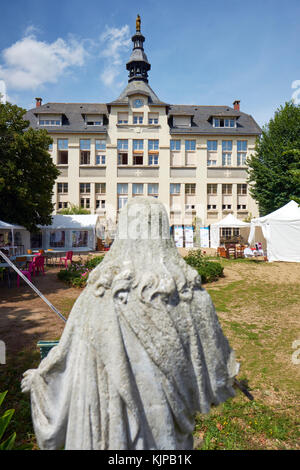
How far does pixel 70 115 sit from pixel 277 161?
88.0 feet

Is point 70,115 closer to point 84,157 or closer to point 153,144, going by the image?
point 84,157

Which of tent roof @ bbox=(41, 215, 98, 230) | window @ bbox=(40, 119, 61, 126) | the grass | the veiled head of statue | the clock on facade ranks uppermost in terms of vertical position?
the clock on facade

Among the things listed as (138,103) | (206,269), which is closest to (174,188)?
(138,103)

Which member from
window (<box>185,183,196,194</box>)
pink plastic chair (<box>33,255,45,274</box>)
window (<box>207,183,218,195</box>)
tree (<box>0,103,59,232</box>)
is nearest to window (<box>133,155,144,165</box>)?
window (<box>185,183,196,194</box>)

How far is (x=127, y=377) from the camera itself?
4.75 ft

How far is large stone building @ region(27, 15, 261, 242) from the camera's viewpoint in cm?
3181

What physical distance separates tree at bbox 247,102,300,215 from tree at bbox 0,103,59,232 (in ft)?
62.5

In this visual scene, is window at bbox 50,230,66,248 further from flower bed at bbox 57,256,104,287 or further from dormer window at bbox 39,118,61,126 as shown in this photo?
dormer window at bbox 39,118,61,126

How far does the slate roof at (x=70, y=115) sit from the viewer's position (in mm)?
32000

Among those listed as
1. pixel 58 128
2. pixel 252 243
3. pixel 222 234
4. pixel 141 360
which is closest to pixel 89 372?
pixel 141 360

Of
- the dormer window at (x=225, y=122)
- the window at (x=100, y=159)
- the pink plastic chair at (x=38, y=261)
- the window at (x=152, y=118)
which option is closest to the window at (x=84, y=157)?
the window at (x=100, y=159)

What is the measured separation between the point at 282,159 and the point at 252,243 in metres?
8.55

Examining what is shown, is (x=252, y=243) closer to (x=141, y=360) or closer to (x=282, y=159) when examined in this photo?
(x=282, y=159)

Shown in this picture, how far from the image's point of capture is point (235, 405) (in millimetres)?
3900
